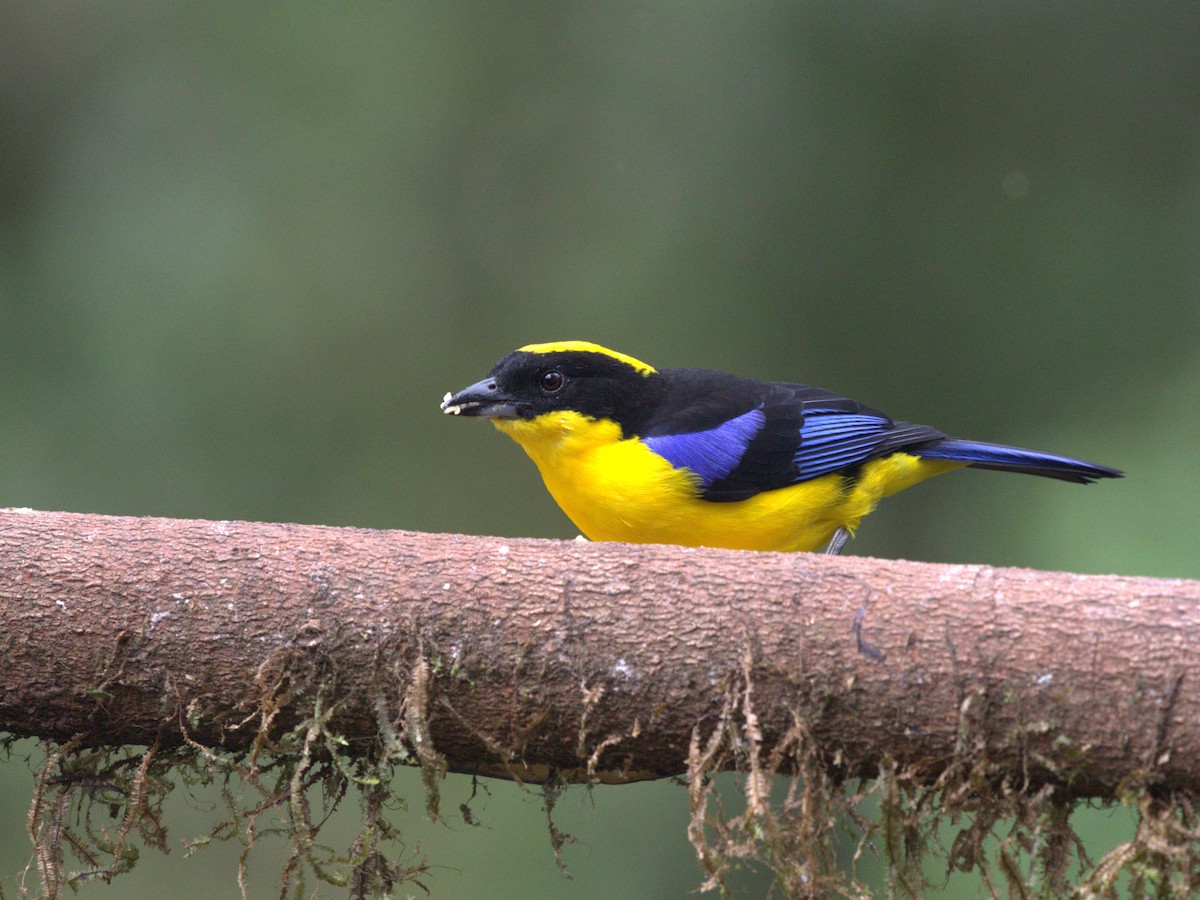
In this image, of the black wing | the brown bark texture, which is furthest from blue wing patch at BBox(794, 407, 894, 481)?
the brown bark texture

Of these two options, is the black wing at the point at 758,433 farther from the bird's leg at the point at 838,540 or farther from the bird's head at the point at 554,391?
the bird's leg at the point at 838,540

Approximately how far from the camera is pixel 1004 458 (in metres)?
3.98

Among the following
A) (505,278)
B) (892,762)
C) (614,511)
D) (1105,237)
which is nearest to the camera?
(892,762)

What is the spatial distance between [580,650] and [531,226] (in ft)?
16.9

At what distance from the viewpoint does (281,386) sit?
6715 mm

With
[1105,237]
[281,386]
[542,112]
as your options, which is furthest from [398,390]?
[1105,237]

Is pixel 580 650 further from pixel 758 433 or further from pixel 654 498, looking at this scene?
pixel 758 433

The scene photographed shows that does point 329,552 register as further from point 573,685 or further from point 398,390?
point 398,390

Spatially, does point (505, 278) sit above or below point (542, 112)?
below

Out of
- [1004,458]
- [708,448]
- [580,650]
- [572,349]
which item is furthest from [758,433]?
[580,650]

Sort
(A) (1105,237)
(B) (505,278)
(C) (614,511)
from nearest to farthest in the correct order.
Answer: (C) (614,511) < (A) (1105,237) < (B) (505,278)

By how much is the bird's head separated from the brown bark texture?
3.86 ft

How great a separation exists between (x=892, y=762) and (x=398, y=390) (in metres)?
5.06

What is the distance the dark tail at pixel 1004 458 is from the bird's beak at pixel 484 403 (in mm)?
1383
